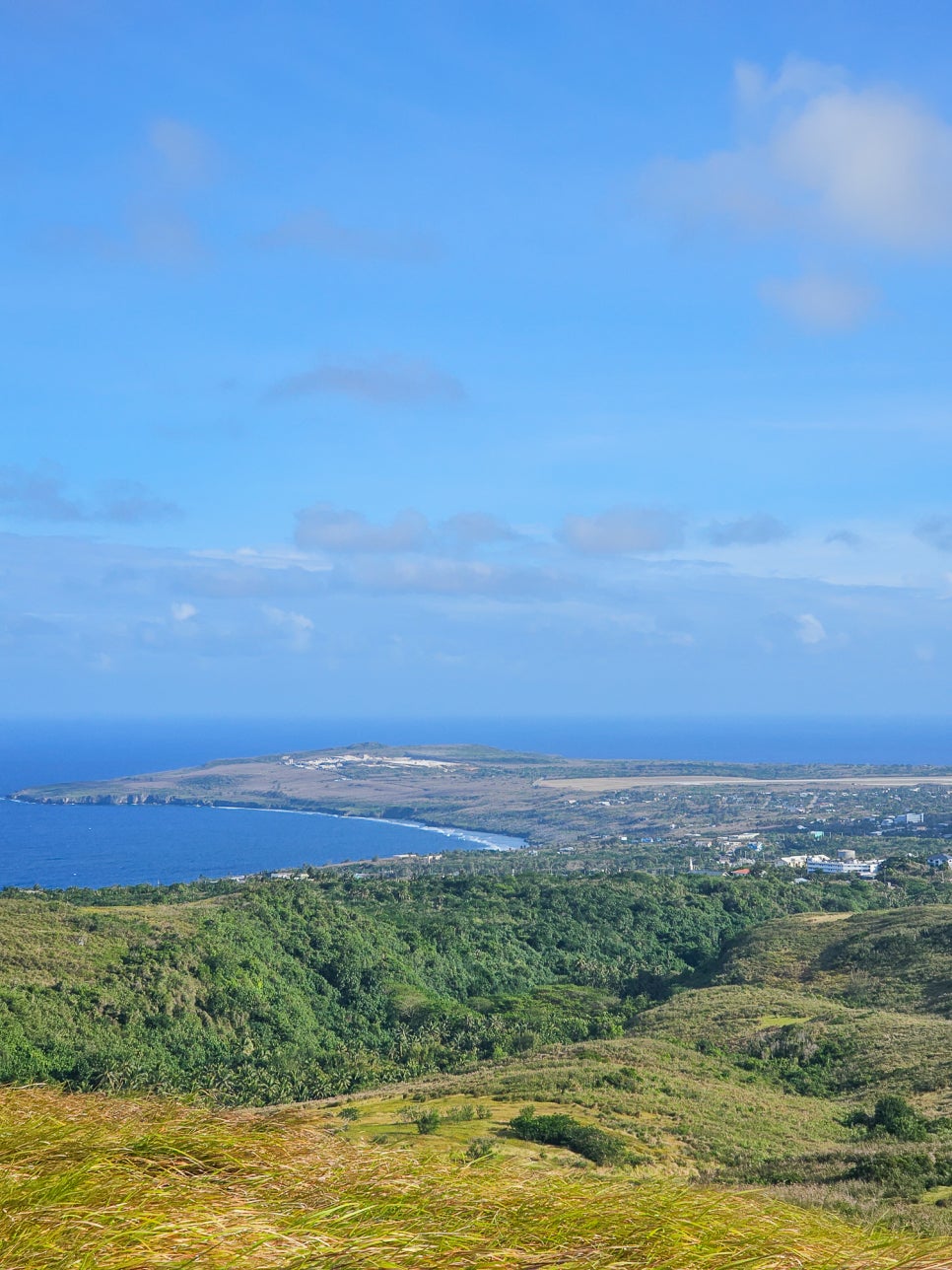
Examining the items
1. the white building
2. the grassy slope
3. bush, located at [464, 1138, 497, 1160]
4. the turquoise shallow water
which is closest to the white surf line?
the turquoise shallow water

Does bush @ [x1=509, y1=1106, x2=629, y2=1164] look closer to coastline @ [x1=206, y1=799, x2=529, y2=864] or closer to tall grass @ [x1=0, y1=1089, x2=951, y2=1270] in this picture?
tall grass @ [x1=0, y1=1089, x2=951, y2=1270]

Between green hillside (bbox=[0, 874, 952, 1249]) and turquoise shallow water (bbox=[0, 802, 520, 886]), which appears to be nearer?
green hillside (bbox=[0, 874, 952, 1249])

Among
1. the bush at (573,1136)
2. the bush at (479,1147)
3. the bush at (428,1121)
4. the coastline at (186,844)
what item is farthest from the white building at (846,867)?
the bush at (479,1147)

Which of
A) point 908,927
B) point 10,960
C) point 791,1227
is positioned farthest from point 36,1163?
point 908,927

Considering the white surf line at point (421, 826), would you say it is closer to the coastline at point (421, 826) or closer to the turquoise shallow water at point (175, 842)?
the coastline at point (421, 826)

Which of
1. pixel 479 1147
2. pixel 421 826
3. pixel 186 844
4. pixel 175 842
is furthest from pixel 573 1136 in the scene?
pixel 421 826

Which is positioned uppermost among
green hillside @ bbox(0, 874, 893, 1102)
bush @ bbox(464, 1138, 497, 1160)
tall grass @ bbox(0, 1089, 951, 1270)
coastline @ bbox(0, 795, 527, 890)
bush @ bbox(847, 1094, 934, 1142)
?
tall grass @ bbox(0, 1089, 951, 1270)

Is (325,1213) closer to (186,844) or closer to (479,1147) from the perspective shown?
(479,1147)
